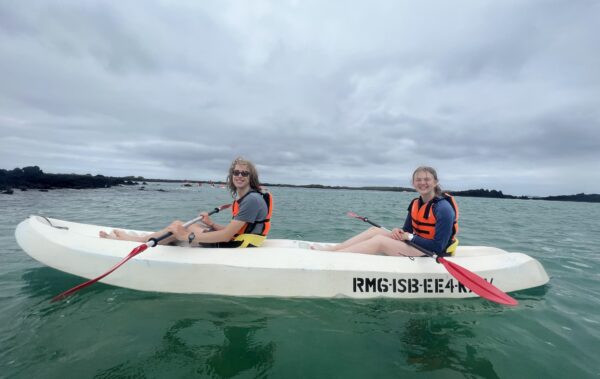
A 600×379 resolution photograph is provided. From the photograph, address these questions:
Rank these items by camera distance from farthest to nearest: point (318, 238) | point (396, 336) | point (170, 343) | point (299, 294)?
point (318, 238), point (299, 294), point (396, 336), point (170, 343)

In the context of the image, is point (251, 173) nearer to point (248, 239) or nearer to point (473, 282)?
point (248, 239)

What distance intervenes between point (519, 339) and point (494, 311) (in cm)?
71

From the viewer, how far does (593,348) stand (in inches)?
125

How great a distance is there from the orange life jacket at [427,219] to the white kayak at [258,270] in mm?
444

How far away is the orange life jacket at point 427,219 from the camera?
4551 millimetres

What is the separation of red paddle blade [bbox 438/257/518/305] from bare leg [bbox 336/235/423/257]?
1.84 ft

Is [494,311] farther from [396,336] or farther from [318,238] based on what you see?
[318,238]

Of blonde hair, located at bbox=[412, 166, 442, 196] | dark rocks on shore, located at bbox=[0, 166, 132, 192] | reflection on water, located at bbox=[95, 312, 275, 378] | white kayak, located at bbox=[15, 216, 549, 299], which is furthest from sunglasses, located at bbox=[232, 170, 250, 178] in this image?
dark rocks on shore, located at bbox=[0, 166, 132, 192]

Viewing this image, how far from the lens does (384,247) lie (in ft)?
15.6

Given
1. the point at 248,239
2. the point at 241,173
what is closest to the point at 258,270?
the point at 248,239

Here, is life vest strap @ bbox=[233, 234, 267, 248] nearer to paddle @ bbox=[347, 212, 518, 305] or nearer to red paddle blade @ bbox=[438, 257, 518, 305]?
paddle @ bbox=[347, 212, 518, 305]

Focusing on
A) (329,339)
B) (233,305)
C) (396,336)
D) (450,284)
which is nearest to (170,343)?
(233,305)

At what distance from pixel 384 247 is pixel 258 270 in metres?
2.14

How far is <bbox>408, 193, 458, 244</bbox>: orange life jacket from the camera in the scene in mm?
4551
